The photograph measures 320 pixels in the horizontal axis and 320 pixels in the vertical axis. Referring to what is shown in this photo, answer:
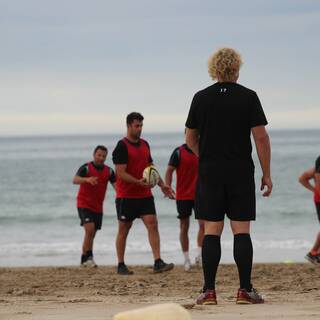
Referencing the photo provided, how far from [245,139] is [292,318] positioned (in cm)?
153

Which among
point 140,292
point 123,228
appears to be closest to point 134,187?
point 123,228

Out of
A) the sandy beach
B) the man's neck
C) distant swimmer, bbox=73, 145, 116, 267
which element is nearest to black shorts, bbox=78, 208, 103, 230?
distant swimmer, bbox=73, 145, 116, 267

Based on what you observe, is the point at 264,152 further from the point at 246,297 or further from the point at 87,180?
the point at 87,180

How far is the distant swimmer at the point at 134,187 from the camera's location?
10664mm

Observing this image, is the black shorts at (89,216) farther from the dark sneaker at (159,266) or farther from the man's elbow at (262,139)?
the man's elbow at (262,139)

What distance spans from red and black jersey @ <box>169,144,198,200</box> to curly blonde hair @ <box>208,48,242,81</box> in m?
4.44

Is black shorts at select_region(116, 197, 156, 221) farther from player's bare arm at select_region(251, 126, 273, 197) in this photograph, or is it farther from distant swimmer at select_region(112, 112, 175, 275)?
player's bare arm at select_region(251, 126, 273, 197)

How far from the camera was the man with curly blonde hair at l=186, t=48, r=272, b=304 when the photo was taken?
6.77 meters

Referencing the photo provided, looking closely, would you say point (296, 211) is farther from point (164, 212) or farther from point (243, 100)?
point (243, 100)

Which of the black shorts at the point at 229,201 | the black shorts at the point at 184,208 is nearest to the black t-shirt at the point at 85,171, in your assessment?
the black shorts at the point at 184,208

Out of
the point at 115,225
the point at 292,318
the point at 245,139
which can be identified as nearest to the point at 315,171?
the point at 245,139

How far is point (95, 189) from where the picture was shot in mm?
12117

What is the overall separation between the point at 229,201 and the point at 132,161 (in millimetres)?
4006

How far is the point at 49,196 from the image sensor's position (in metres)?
36.2
